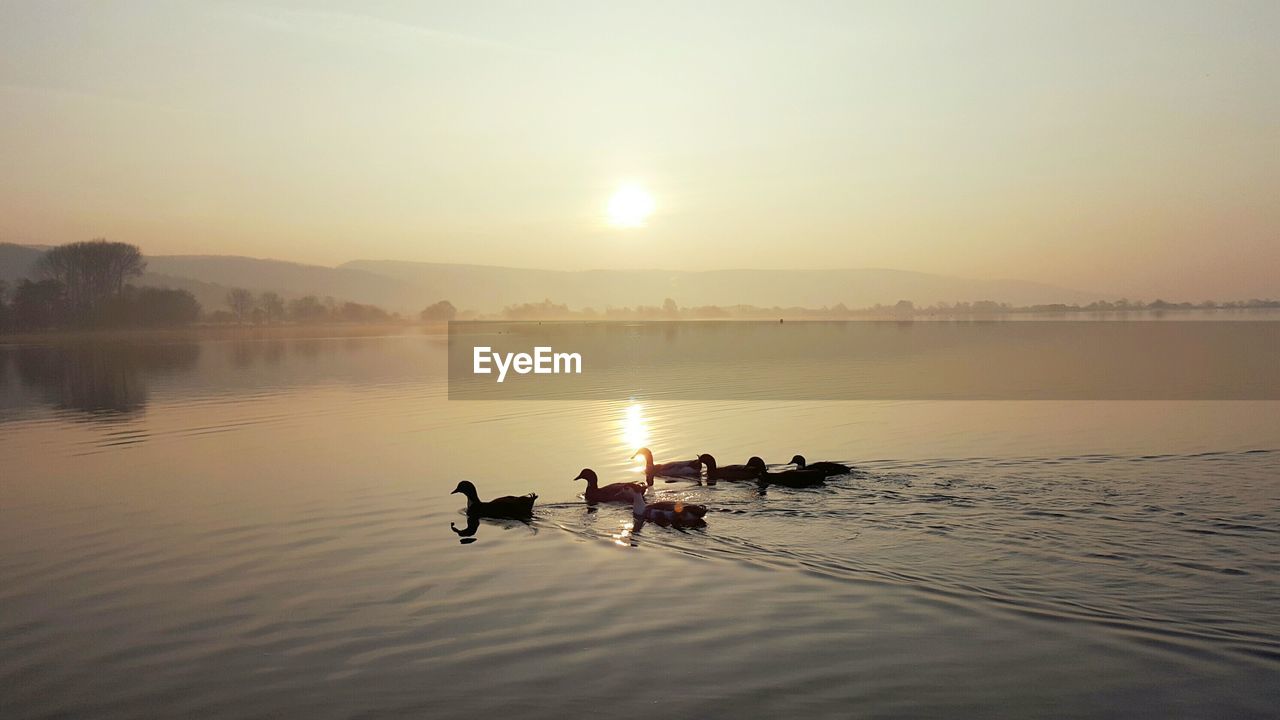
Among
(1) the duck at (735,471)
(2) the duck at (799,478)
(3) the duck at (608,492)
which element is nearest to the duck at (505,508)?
(3) the duck at (608,492)

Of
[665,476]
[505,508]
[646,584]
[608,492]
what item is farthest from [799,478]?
[646,584]

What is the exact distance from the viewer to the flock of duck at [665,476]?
54.5ft

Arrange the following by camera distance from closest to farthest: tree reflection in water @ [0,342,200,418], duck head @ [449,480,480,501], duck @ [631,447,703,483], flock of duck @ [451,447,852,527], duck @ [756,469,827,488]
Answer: flock of duck @ [451,447,852,527] → duck head @ [449,480,480,501] → duck @ [756,469,827,488] → duck @ [631,447,703,483] → tree reflection in water @ [0,342,200,418]

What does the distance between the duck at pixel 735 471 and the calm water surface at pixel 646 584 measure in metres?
0.46

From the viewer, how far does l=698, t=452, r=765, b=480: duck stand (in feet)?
68.5

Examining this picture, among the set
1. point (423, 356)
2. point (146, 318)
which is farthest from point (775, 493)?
point (146, 318)

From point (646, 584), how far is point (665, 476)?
9148 mm

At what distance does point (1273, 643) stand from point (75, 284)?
208955 millimetres

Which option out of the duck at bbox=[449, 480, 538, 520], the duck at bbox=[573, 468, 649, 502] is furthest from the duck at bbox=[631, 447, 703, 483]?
the duck at bbox=[449, 480, 538, 520]

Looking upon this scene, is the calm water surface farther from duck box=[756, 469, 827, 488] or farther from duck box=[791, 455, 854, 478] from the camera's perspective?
duck box=[791, 455, 854, 478]

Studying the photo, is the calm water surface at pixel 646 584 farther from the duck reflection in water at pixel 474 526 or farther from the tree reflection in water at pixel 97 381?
the tree reflection in water at pixel 97 381

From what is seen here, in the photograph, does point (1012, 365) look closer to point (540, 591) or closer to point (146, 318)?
point (540, 591)

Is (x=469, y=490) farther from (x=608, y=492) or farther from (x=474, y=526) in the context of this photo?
(x=608, y=492)

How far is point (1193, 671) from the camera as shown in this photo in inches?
360
